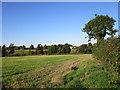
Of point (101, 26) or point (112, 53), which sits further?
point (101, 26)

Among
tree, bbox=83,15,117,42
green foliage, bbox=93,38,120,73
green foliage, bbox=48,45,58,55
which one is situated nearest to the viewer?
green foliage, bbox=93,38,120,73

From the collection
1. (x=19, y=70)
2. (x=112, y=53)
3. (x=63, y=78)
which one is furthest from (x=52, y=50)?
(x=112, y=53)

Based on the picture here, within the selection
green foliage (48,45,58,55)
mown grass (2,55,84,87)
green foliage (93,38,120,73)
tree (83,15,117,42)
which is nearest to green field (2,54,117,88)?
mown grass (2,55,84,87)

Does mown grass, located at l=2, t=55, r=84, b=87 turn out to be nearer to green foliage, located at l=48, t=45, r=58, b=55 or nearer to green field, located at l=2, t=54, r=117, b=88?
green field, located at l=2, t=54, r=117, b=88

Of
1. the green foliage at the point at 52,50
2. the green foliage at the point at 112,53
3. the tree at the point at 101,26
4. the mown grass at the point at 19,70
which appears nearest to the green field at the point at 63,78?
the mown grass at the point at 19,70

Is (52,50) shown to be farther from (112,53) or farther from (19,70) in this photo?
(112,53)

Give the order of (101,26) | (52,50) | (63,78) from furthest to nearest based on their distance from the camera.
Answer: (52,50), (101,26), (63,78)

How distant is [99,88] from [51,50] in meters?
79.3

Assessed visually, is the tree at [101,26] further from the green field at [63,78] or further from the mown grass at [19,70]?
the green field at [63,78]

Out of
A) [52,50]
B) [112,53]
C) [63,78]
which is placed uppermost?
[112,53]

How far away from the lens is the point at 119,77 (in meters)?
6.32

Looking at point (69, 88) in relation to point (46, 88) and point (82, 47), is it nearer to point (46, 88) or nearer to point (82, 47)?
point (46, 88)

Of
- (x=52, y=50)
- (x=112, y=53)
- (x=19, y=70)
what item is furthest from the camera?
(x=52, y=50)

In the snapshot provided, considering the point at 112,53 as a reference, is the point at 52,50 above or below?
below
